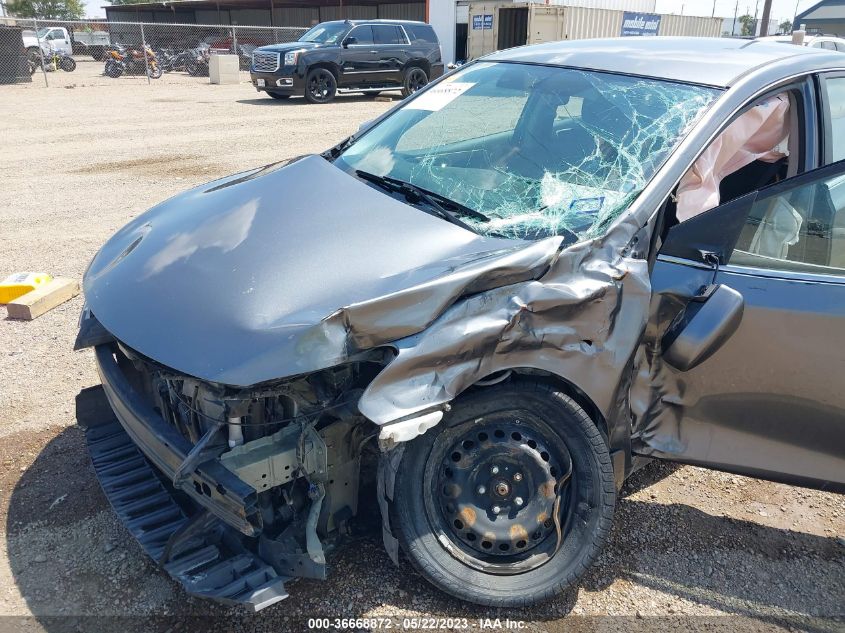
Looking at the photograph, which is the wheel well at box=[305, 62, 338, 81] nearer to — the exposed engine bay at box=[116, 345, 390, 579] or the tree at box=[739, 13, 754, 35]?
the exposed engine bay at box=[116, 345, 390, 579]

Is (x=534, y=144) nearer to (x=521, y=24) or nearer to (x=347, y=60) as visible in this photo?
(x=347, y=60)

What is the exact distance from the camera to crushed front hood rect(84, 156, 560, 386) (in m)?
2.18

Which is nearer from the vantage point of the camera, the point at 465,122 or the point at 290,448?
the point at 290,448

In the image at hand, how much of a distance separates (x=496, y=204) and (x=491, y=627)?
1.59m

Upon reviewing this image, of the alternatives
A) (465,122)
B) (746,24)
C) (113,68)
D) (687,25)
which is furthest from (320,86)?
(746,24)

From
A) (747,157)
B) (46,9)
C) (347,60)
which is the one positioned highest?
(46,9)

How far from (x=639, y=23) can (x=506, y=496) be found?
1403 inches

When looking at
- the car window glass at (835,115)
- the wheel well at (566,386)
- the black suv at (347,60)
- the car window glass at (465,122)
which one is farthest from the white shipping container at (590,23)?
the wheel well at (566,386)

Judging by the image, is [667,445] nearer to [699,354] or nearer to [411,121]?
[699,354]

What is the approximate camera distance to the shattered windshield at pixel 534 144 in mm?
2729

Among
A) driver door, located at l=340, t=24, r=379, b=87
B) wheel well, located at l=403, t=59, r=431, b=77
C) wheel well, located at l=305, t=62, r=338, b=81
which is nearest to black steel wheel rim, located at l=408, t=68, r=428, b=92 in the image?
wheel well, located at l=403, t=59, r=431, b=77

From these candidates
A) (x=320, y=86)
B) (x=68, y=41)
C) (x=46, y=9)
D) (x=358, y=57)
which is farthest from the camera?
(x=46, y=9)

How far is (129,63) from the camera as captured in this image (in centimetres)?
2777

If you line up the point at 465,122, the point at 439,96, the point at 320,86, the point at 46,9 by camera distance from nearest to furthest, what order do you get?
the point at 465,122 < the point at 439,96 < the point at 320,86 < the point at 46,9
